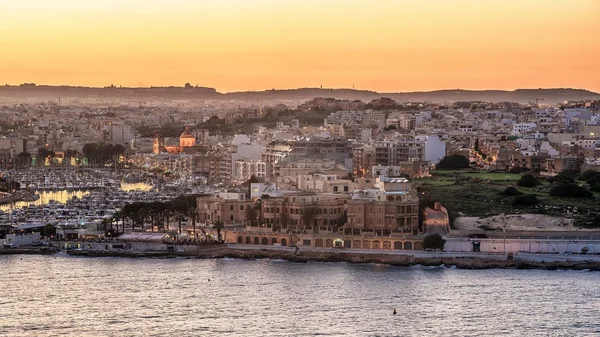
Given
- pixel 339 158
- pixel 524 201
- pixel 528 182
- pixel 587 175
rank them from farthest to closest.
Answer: pixel 339 158
pixel 587 175
pixel 528 182
pixel 524 201

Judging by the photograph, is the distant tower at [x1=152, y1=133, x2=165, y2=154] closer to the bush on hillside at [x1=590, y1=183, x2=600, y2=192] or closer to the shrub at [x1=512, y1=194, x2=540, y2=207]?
the bush on hillside at [x1=590, y1=183, x2=600, y2=192]

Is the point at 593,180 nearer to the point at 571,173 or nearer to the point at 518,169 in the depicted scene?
the point at 571,173

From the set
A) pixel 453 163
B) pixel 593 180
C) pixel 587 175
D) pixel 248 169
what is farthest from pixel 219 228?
pixel 453 163

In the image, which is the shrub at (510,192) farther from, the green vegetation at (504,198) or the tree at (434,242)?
the tree at (434,242)

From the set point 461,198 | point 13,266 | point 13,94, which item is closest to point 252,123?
point 461,198

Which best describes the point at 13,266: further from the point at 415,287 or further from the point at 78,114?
the point at 78,114

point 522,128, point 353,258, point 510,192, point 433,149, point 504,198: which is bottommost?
point 353,258

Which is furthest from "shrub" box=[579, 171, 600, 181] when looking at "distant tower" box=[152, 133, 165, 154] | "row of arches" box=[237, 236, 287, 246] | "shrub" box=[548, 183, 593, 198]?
"distant tower" box=[152, 133, 165, 154]
